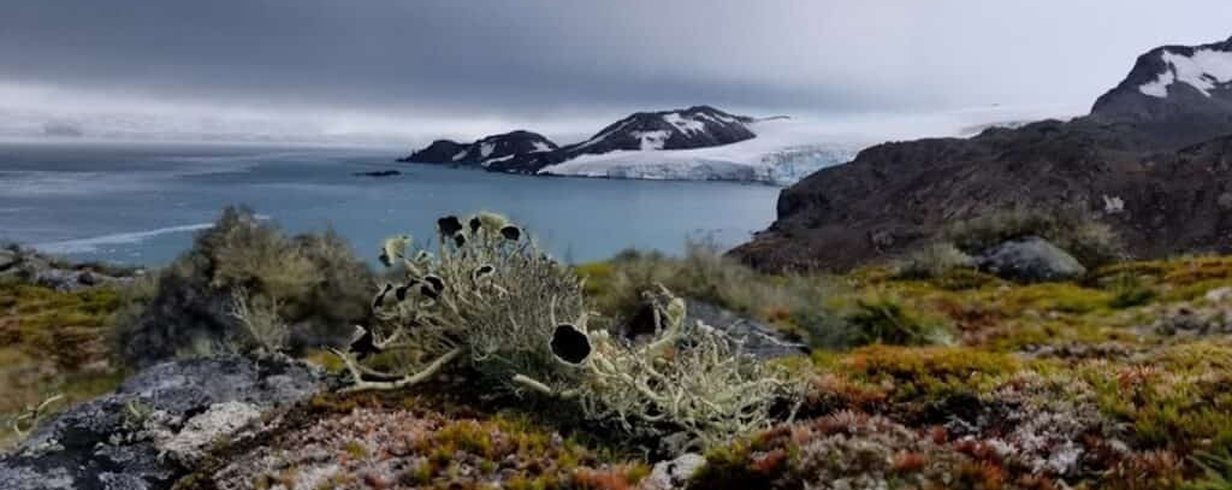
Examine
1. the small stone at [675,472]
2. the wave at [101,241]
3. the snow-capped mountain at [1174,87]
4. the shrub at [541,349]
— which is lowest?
the wave at [101,241]

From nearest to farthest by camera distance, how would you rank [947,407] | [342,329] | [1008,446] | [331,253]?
1. [1008,446]
2. [947,407]
3. [342,329]
4. [331,253]

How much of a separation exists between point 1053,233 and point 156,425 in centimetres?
2709

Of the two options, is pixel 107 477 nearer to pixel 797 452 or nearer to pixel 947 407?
pixel 797 452

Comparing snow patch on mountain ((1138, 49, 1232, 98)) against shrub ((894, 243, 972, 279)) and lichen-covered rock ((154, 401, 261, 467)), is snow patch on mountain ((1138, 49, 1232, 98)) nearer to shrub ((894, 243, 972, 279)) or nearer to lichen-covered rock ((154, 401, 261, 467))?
shrub ((894, 243, 972, 279))

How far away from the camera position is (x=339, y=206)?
9581 centimetres

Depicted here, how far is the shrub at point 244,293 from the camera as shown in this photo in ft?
48.4

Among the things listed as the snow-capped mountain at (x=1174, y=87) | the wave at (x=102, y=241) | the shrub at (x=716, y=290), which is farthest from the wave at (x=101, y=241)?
the snow-capped mountain at (x=1174, y=87)

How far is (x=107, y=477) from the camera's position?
669 centimetres

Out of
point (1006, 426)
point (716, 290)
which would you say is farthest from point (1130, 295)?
point (1006, 426)

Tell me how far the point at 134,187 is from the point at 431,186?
4211 centimetres

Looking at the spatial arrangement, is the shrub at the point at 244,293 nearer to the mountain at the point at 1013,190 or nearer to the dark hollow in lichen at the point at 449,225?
the dark hollow in lichen at the point at 449,225

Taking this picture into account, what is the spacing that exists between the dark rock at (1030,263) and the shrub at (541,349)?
15.7 m

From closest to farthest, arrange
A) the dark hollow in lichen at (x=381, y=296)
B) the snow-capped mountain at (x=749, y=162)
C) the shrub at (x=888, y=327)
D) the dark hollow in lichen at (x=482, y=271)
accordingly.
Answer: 1. the dark hollow in lichen at (x=482, y=271)
2. the dark hollow in lichen at (x=381, y=296)
3. the shrub at (x=888, y=327)
4. the snow-capped mountain at (x=749, y=162)

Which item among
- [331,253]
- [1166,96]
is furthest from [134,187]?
[1166,96]
